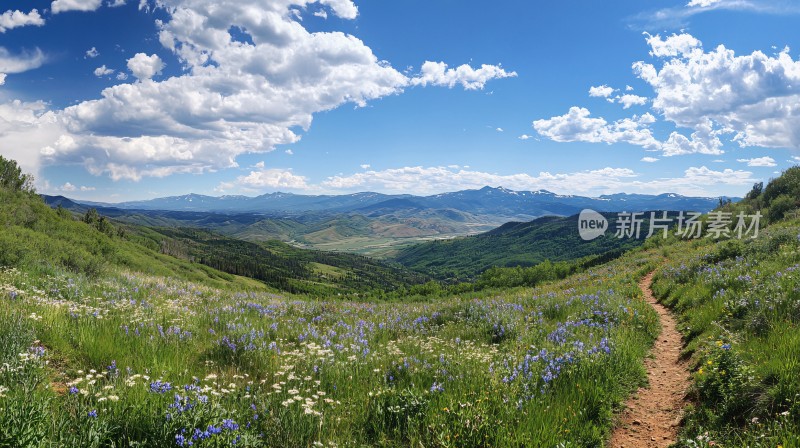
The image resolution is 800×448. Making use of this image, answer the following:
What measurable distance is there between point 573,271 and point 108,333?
150ft

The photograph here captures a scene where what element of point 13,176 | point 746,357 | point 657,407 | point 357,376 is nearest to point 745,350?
point 746,357

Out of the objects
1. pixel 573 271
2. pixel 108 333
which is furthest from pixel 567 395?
pixel 573 271

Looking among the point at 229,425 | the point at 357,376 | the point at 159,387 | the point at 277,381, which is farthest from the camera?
the point at 357,376

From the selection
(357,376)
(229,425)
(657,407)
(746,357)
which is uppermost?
(229,425)

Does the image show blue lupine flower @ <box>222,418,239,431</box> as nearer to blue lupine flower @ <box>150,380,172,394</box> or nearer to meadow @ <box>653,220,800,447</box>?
blue lupine flower @ <box>150,380,172,394</box>

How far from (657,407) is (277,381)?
6.42 m

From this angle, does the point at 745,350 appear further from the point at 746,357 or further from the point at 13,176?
the point at 13,176

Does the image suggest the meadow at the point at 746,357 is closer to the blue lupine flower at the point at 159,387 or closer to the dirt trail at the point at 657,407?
the dirt trail at the point at 657,407

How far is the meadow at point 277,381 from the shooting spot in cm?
368

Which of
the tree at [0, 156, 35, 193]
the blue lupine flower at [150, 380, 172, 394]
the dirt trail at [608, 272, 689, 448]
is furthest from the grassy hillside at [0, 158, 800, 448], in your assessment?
the tree at [0, 156, 35, 193]

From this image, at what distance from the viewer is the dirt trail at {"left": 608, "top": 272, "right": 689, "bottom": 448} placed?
588 cm

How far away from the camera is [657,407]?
6.84 m

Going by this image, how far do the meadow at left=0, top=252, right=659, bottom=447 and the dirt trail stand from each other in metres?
0.29

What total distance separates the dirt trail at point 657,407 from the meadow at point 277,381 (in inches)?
11.4
